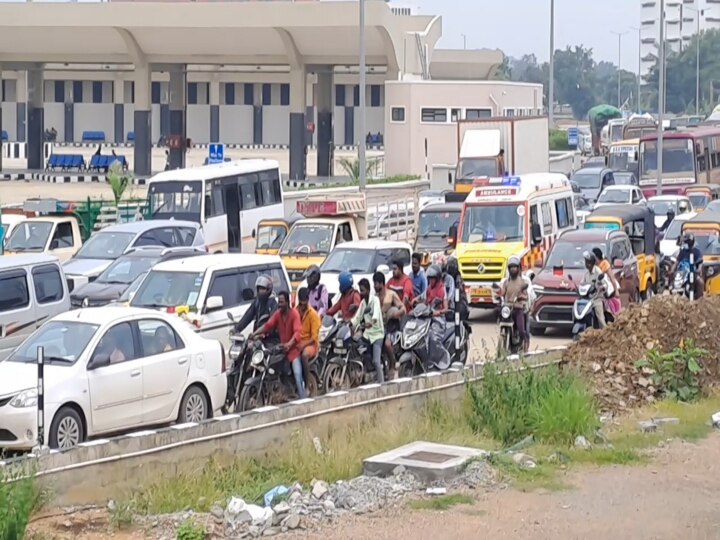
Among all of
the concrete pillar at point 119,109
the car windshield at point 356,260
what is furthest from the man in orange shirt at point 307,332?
the concrete pillar at point 119,109

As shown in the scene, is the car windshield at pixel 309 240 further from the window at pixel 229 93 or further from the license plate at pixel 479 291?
the window at pixel 229 93

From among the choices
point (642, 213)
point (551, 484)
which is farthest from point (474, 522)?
point (642, 213)

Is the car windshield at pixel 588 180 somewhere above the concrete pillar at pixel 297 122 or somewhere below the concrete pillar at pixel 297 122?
below

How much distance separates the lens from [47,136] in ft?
306

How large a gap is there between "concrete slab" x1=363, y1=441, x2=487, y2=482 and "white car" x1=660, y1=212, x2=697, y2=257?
18.5 m

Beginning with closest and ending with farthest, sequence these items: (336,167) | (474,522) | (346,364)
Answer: (474,522) → (346,364) → (336,167)

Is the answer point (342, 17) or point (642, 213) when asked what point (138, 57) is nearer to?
point (342, 17)

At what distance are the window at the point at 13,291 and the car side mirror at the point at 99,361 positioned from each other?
459 centimetres

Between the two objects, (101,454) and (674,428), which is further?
(674,428)

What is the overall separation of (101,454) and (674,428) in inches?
254

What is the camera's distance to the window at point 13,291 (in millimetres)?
18797

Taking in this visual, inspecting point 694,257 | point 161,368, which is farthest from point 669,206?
point 161,368

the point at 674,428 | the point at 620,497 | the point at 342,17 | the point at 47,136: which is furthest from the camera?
the point at 47,136

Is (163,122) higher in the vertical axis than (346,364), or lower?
higher
